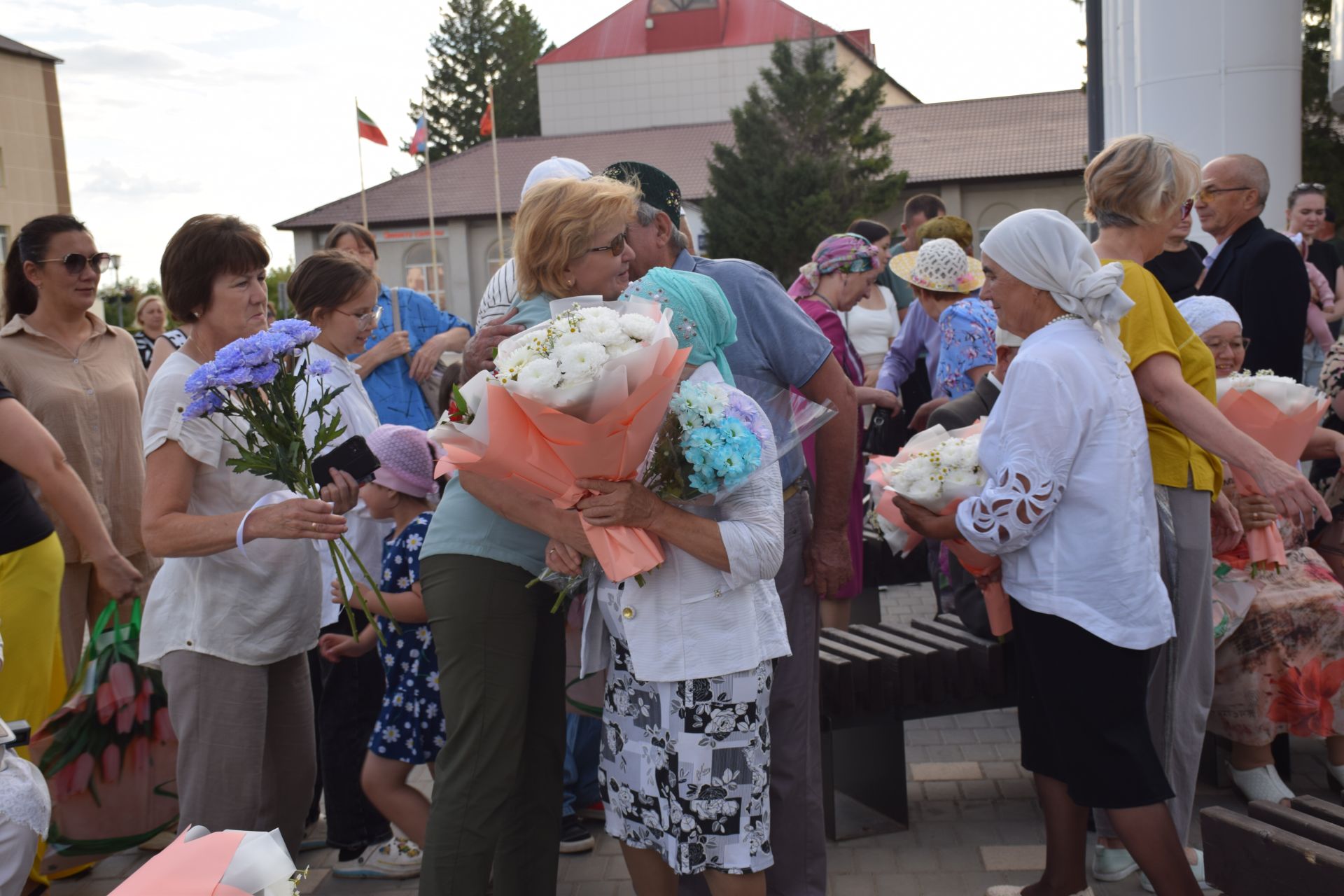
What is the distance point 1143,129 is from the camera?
8180 mm

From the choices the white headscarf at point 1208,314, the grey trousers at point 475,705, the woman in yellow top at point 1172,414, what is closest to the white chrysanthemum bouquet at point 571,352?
the grey trousers at point 475,705

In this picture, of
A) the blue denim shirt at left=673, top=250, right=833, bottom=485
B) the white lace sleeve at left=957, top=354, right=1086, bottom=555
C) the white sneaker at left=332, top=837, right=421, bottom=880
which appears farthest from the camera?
the white sneaker at left=332, top=837, right=421, bottom=880

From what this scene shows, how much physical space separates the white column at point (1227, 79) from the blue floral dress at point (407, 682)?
20.7 ft

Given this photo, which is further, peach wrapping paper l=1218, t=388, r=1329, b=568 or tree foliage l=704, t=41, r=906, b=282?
tree foliage l=704, t=41, r=906, b=282

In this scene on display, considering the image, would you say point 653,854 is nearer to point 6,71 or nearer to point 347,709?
point 347,709

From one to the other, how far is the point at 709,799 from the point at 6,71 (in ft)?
151

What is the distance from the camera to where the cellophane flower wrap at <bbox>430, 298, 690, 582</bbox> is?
7.83 ft

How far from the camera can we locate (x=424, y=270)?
154 ft

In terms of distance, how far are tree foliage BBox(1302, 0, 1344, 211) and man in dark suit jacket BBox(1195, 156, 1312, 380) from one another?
88.6 ft

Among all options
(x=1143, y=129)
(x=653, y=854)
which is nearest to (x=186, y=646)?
(x=653, y=854)

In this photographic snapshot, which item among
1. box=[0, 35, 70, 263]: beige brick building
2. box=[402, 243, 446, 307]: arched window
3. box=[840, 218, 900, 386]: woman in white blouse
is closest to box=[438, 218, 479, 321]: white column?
box=[402, 243, 446, 307]: arched window

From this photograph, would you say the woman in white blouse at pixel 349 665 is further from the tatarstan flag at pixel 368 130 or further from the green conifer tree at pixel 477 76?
the green conifer tree at pixel 477 76

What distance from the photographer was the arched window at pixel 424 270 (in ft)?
151

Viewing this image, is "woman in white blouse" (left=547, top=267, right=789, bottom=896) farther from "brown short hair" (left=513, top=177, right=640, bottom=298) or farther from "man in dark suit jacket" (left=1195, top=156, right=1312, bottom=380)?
"man in dark suit jacket" (left=1195, top=156, right=1312, bottom=380)
